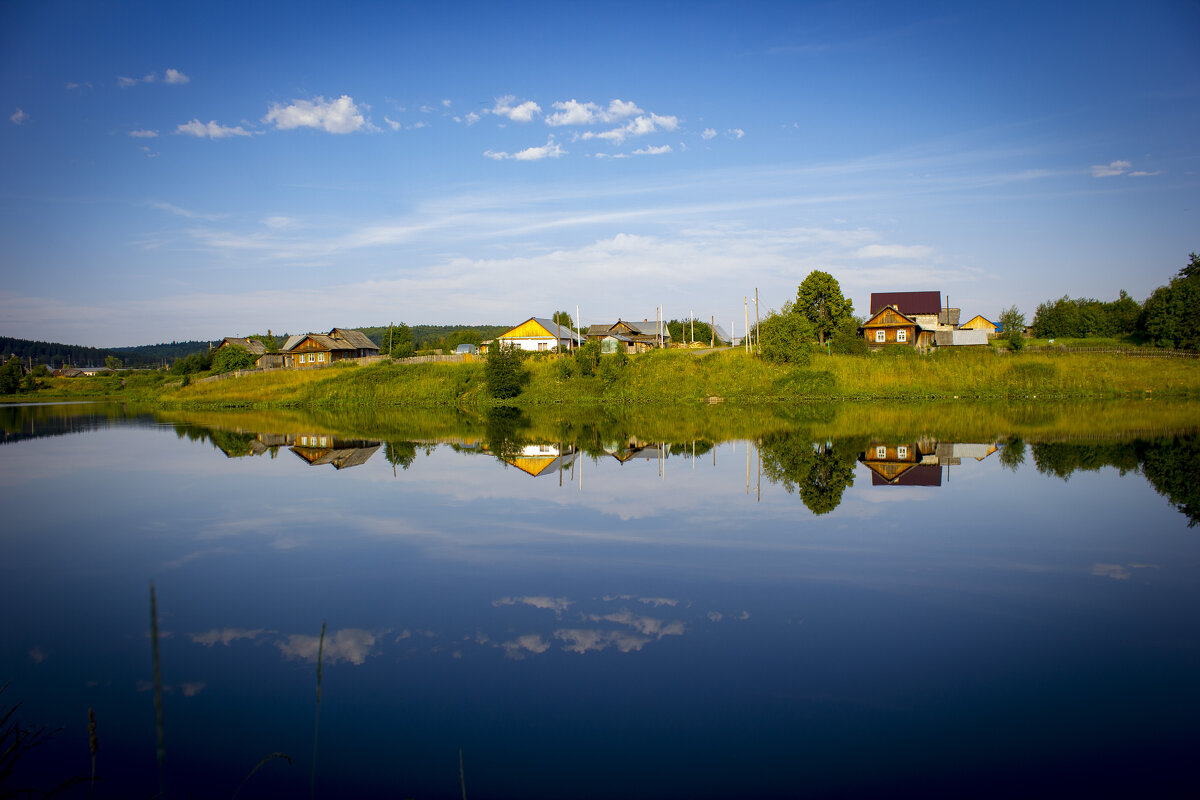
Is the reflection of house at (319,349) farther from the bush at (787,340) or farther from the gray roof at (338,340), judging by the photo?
the bush at (787,340)

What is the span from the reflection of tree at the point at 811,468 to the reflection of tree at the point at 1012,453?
3758 millimetres

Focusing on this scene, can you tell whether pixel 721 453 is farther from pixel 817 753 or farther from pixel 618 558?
pixel 817 753

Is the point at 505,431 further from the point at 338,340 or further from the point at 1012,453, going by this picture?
the point at 338,340

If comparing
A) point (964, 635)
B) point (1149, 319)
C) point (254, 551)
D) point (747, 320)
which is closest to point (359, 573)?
point (254, 551)

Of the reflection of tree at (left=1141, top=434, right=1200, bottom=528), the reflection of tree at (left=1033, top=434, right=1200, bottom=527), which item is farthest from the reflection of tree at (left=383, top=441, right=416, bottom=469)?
the reflection of tree at (left=1141, top=434, right=1200, bottom=528)

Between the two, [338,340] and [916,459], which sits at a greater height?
[338,340]

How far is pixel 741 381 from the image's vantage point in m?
48.4

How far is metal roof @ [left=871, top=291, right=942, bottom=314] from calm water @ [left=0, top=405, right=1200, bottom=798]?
4491 centimetres

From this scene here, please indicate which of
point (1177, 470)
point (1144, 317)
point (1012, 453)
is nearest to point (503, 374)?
point (1012, 453)

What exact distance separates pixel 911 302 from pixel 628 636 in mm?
59268

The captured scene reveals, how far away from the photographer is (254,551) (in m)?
11.6

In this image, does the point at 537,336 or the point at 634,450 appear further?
the point at 537,336

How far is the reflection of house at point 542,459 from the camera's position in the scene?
1989cm

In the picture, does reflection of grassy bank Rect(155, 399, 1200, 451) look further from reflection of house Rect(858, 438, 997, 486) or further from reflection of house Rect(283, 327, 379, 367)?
reflection of house Rect(283, 327, 379, 367)
